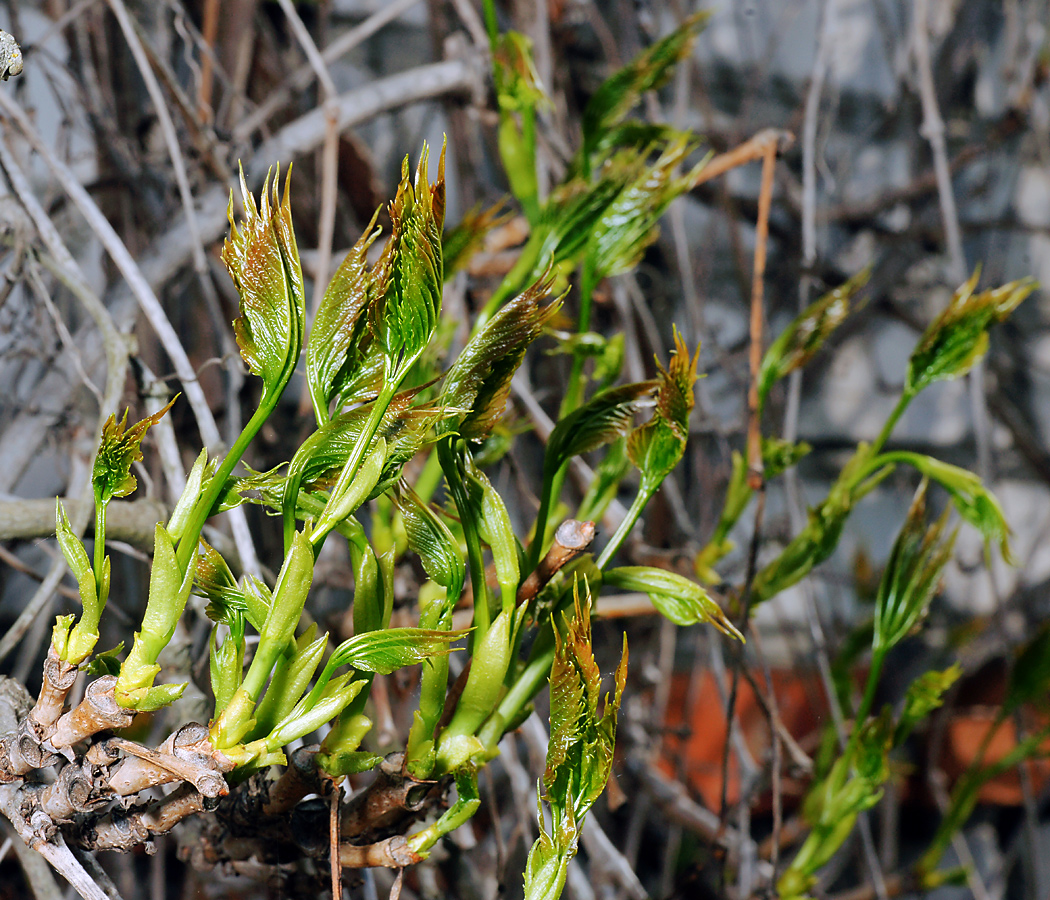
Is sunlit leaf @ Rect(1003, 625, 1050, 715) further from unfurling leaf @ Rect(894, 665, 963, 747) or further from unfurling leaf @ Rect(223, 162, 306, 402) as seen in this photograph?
unfurling leaf @ Rect(223, 162, 306, 402)

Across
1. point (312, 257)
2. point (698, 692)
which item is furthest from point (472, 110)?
point (698, 692)

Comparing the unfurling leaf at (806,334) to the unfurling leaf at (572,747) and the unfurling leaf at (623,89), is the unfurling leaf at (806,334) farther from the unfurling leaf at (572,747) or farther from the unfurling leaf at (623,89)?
the unfurling leaf at (572,747)

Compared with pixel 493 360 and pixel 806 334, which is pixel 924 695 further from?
pixel 493 360

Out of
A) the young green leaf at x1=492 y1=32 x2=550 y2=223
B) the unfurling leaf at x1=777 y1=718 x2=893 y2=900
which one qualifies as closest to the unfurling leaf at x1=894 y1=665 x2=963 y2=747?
the unfurling leaf at x1=777 y1=718 x2=893 y2=900

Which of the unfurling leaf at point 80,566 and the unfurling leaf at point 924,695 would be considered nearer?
the unfurling leaf at point 80,566

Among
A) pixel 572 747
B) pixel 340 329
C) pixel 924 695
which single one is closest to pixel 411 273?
pixel 340 329

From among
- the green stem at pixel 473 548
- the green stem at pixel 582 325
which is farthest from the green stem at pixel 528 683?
the green stem at pixel 582 325
